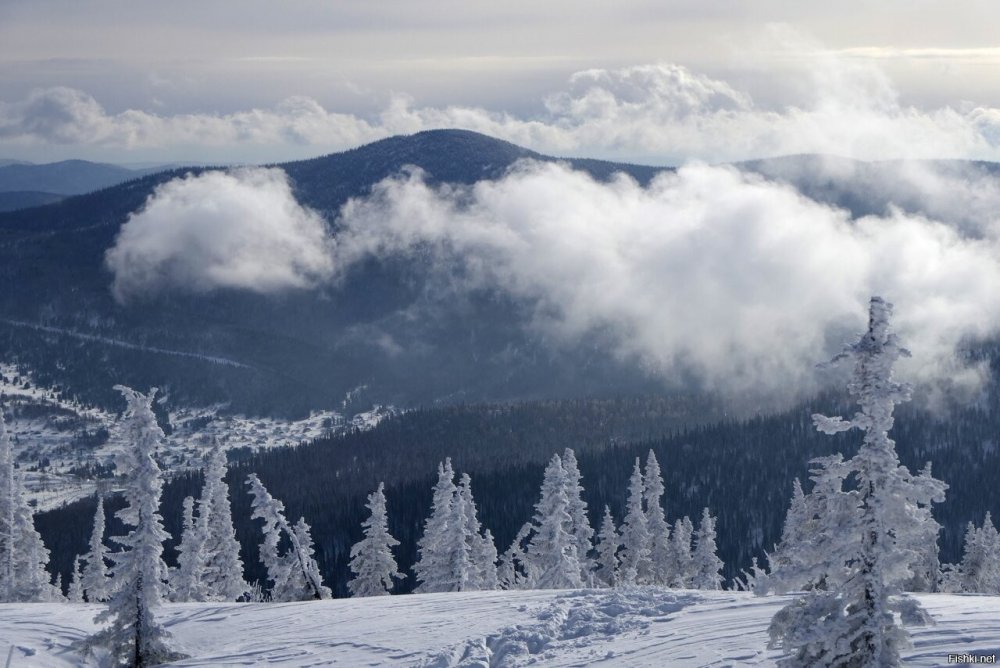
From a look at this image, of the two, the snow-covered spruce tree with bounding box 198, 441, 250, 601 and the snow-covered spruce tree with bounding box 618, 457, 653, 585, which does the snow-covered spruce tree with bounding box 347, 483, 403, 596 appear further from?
the snow-covered spruce tree with bounding box 618, 457, 653, 585

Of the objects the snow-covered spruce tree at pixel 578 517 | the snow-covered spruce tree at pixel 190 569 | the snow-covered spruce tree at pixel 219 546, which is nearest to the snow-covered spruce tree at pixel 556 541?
the snow-covered spruce tree at pixel 578 517

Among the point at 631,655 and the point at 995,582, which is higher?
the point at 631,655

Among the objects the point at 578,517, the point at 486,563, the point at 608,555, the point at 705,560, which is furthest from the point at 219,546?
the point at 705,560

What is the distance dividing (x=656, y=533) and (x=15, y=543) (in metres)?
60.9

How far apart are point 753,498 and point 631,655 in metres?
152

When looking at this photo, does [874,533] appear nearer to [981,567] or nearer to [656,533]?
[981,567]

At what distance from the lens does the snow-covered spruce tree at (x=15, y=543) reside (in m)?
74.3

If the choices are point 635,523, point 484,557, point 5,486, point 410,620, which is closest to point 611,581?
point 635,523

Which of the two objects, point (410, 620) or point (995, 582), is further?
point (995, 582)

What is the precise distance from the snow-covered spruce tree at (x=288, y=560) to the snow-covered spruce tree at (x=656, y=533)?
3801cm

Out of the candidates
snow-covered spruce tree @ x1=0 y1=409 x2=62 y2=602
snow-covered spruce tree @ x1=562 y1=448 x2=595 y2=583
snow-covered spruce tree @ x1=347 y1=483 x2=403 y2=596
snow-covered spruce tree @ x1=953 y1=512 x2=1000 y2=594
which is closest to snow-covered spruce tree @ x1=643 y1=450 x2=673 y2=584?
snow-covered spruce tree @ x1=562 y1=448 x2=595 y2=583

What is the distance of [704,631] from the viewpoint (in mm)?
33562

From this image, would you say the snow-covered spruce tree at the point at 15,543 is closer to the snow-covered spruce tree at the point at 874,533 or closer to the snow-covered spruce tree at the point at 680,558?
the snow-covered spruce tree at the point at 680,558

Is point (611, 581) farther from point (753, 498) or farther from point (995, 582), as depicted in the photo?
point (753, 498)
